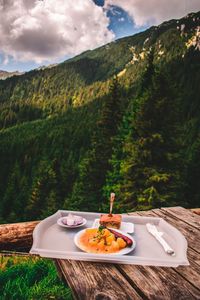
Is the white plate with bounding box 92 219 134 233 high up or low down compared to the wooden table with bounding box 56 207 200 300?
up

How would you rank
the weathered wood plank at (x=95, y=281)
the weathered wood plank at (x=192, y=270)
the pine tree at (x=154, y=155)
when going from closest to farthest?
the weathered wood plank at (x=95, y=281)
the weathered wood plank at (x=192, y=270)
the pine tree at (x=154, y=155)

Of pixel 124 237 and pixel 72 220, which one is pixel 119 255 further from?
pixel 72 220

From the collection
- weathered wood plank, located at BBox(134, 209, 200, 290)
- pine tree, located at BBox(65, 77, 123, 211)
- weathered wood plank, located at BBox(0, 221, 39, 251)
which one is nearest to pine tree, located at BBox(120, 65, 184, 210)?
pine tree, located at BBox(65, 77, 123, 211)

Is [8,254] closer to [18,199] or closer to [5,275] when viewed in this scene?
[5,275]

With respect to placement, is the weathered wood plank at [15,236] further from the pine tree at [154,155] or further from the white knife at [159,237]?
the pine tree at [154,155]

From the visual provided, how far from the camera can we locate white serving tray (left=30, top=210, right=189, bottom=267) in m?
1.95

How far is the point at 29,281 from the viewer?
136 inches

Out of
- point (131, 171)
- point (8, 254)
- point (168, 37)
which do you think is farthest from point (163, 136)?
point (168, 37)

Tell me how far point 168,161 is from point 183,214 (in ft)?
60.3

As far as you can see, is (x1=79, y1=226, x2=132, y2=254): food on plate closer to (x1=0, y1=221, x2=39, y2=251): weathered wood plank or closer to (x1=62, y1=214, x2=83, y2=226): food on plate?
(x1=62, y1=214, x2=83, y2=226): food on plate

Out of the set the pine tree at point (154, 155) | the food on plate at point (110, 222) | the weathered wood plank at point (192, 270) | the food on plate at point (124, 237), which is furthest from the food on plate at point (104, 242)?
the pine tree at point (154, 155)

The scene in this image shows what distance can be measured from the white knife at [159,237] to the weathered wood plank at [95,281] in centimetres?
42

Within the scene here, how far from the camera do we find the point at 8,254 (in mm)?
4215

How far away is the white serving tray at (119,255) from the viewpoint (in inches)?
76.9
